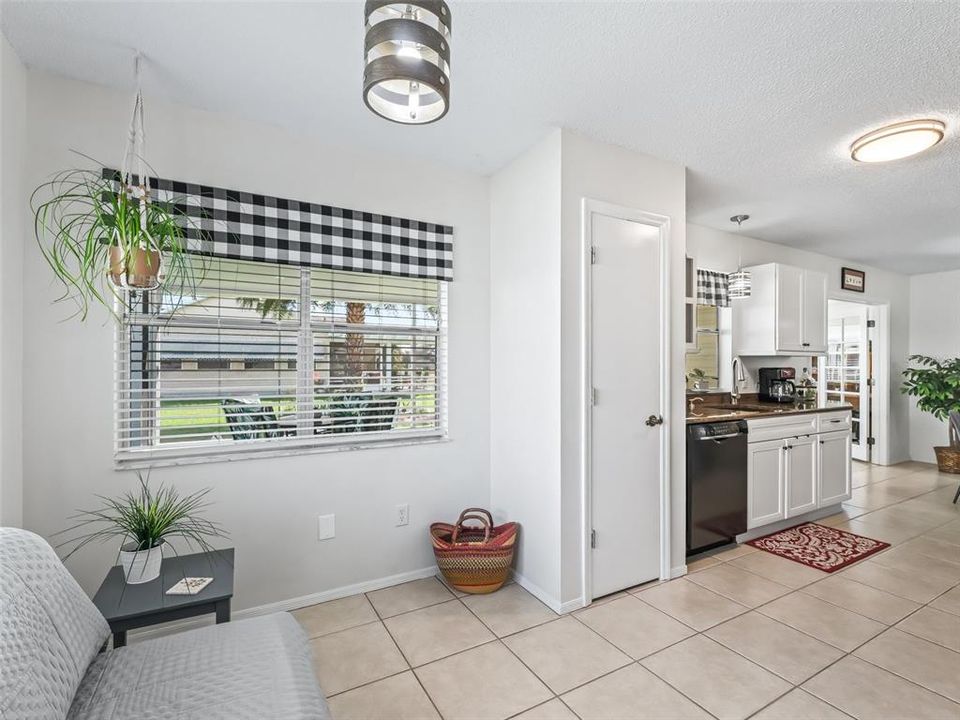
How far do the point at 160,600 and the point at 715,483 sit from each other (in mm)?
3132

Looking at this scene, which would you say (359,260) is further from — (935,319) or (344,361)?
(935,319)

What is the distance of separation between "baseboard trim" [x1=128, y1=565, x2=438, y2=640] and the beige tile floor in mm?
52

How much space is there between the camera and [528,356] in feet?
9.03

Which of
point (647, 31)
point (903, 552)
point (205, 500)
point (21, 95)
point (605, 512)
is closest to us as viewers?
point (647, 31)

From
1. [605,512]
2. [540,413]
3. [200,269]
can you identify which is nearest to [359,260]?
[200,269]

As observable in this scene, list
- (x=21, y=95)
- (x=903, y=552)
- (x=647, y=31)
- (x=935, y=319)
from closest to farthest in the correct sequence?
(x=647, y=31), (x=21, y=95), (x=903, y=552), (x=935, y=319)

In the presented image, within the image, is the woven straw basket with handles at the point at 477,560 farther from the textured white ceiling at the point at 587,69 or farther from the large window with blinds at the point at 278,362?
the textured white ceiling at the point at 587,69

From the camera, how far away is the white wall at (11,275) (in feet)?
5.95

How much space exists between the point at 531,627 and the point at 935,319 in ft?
22.8

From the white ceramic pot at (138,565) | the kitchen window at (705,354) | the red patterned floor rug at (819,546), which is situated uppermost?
the kitchen window at (705,354)

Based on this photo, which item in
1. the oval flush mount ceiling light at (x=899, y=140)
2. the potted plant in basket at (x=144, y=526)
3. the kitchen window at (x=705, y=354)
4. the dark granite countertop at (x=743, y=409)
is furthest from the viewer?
the kitchen window at (x=705, y=354)

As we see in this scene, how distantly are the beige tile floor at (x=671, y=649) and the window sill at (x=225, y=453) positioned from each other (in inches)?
32.5

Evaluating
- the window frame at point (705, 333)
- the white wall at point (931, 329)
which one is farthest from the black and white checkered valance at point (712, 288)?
the white wall at point (931, 329)

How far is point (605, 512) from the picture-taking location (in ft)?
8.75
